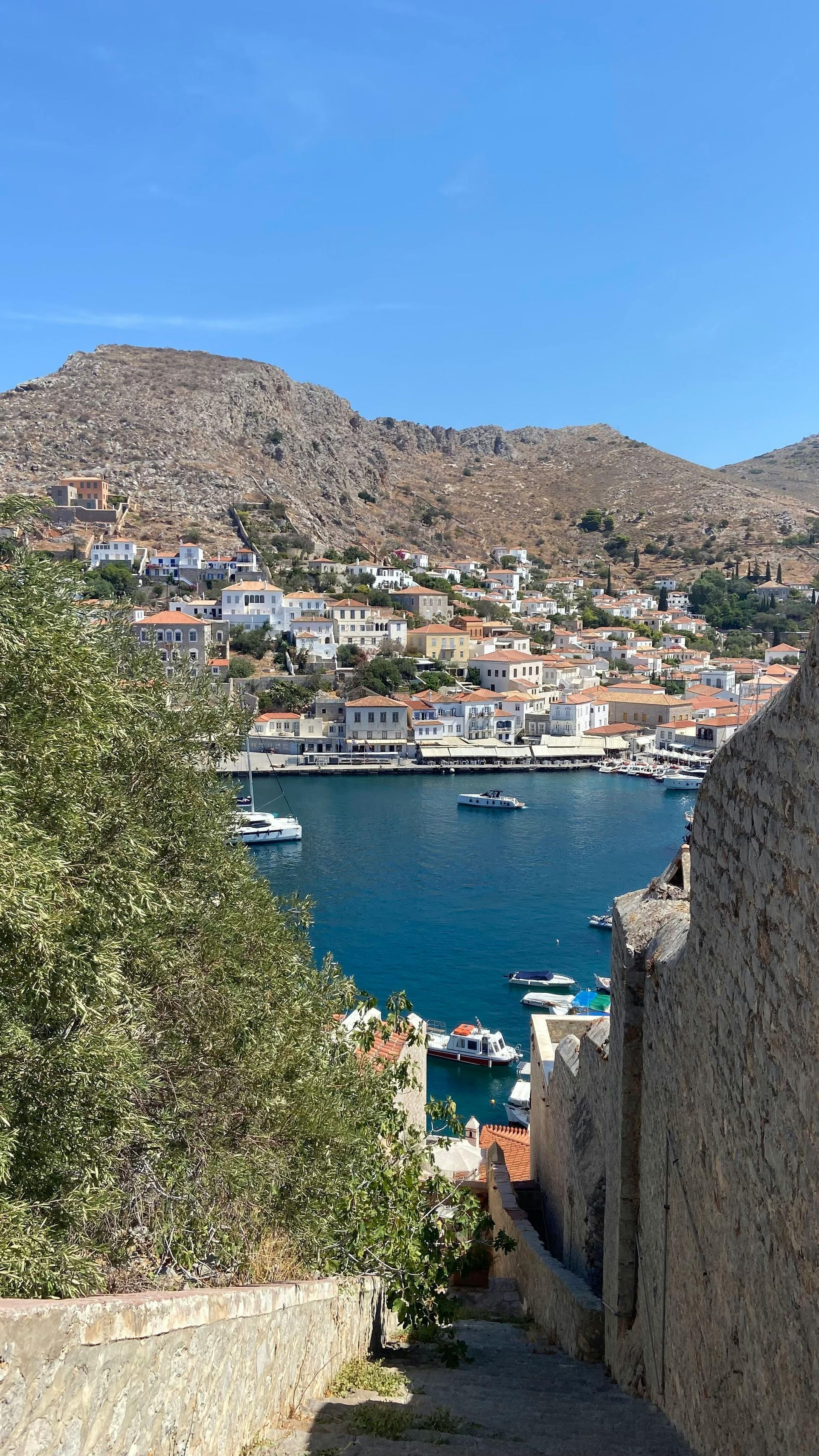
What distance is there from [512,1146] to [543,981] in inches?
426

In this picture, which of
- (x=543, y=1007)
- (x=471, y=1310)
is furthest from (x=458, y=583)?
(x=471, y=1310)

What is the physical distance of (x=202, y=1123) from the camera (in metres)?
5.51

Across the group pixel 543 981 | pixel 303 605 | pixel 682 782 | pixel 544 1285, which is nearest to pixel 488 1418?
pixel 544 1285

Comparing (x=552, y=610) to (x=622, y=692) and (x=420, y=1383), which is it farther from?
(x=420, y=1383)

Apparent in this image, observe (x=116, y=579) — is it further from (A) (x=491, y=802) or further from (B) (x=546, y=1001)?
(B) (x=546, y=1001)

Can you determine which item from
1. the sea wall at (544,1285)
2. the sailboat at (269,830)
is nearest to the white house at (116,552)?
the sailboat at (269,830)

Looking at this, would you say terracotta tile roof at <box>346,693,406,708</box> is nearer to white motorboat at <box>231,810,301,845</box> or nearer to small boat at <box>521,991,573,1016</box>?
white motorboat at <box>231,810,301,845</box>

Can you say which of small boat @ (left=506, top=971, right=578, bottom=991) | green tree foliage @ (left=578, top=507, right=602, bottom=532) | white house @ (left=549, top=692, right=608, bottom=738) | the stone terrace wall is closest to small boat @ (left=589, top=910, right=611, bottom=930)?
small boat @ (left=506, top=971, right=578, bottom=991)

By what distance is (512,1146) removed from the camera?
41.2 feet

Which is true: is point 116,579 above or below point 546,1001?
above

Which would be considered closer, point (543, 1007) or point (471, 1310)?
point (471, 1310)

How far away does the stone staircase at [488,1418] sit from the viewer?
3.55 metres

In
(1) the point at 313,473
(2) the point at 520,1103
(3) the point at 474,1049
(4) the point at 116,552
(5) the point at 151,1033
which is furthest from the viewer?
(1) the point at 313,473

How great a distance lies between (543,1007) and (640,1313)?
1755cm
